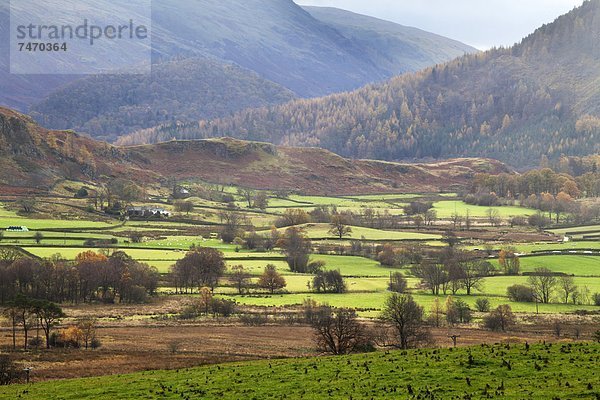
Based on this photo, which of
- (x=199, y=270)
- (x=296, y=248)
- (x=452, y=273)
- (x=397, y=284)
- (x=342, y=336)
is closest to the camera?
(x=342, y=336)

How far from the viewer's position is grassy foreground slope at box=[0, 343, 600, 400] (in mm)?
30016

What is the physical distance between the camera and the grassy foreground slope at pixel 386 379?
30.0m

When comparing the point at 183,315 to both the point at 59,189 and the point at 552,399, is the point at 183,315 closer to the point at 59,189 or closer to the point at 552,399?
the point at 552,399

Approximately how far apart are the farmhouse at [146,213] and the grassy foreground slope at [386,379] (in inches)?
5273

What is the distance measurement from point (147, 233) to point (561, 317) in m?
88.2

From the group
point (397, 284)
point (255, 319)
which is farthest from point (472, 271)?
point (255, 319)

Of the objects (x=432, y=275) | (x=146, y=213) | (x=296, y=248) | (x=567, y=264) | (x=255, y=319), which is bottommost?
(x=255, y=319)

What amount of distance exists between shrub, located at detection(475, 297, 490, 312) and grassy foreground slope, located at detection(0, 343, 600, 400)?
1927 inches

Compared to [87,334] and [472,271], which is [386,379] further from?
[472,271]

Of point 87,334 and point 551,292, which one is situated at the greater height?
point 551,292

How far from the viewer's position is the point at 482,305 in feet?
291

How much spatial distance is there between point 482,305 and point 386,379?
191 feet

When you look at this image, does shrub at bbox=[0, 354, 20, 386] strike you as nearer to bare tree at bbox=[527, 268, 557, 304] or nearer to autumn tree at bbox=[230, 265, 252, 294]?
autumn tree at bbox=[230, 265, 252, 294]

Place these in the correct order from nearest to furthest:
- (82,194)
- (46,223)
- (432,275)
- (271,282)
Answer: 1. (271,282)
2. (432,275)
3. (46,223)
4. (82,194)
